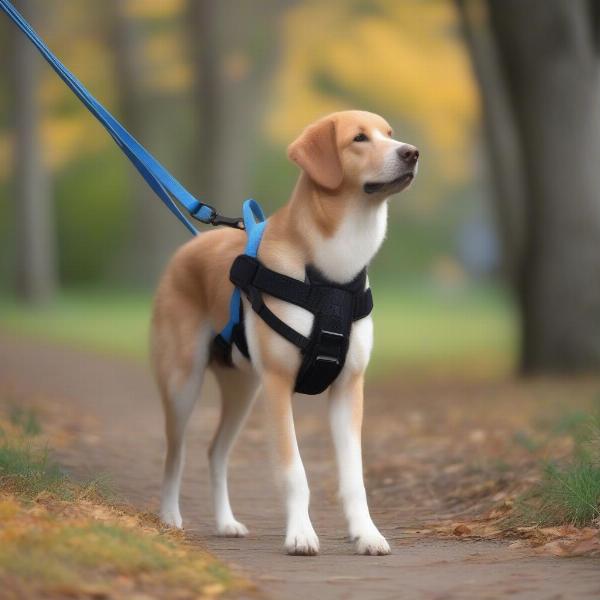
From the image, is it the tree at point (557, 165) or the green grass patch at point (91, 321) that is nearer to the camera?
the tree at point (557, 165)

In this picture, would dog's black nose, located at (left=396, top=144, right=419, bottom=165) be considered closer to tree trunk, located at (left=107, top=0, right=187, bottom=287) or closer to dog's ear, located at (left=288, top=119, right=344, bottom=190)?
dog's ear, located at (left=288, top=119, right=344, bottom=190)

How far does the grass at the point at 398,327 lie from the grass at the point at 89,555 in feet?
35.4

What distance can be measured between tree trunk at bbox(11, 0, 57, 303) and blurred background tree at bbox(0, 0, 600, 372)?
0.04 metres

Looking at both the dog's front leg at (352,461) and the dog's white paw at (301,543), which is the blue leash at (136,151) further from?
the dog's white paw at (301,543)

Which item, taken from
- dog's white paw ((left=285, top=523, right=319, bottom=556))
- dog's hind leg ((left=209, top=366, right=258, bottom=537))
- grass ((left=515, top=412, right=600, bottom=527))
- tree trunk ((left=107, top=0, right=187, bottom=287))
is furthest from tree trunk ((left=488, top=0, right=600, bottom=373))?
tree trunk ((left=107, top=0, right=187, bottom=287))

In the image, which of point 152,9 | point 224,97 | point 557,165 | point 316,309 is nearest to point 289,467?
point 316,309

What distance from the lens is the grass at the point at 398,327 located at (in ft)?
59.8

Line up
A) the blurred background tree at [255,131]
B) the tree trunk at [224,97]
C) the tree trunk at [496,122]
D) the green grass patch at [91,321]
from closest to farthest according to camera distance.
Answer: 1. the green grass patch at [91,321]
2. the tree trunk at [496,122]
3. the blurred background tree at [255,131]
4. the tree trunk at [224,97]

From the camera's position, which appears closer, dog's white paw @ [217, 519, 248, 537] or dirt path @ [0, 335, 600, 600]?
dirt path @ [0, 335, 600, 600]

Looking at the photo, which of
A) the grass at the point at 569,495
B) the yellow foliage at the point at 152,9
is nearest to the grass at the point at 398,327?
the yellow foliage at the point at 152,9

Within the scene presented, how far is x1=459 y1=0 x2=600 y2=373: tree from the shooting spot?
43.4 feet

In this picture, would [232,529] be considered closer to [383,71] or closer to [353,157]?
[353,157]

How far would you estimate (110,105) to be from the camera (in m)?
37.2

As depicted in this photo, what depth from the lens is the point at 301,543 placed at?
550cm
